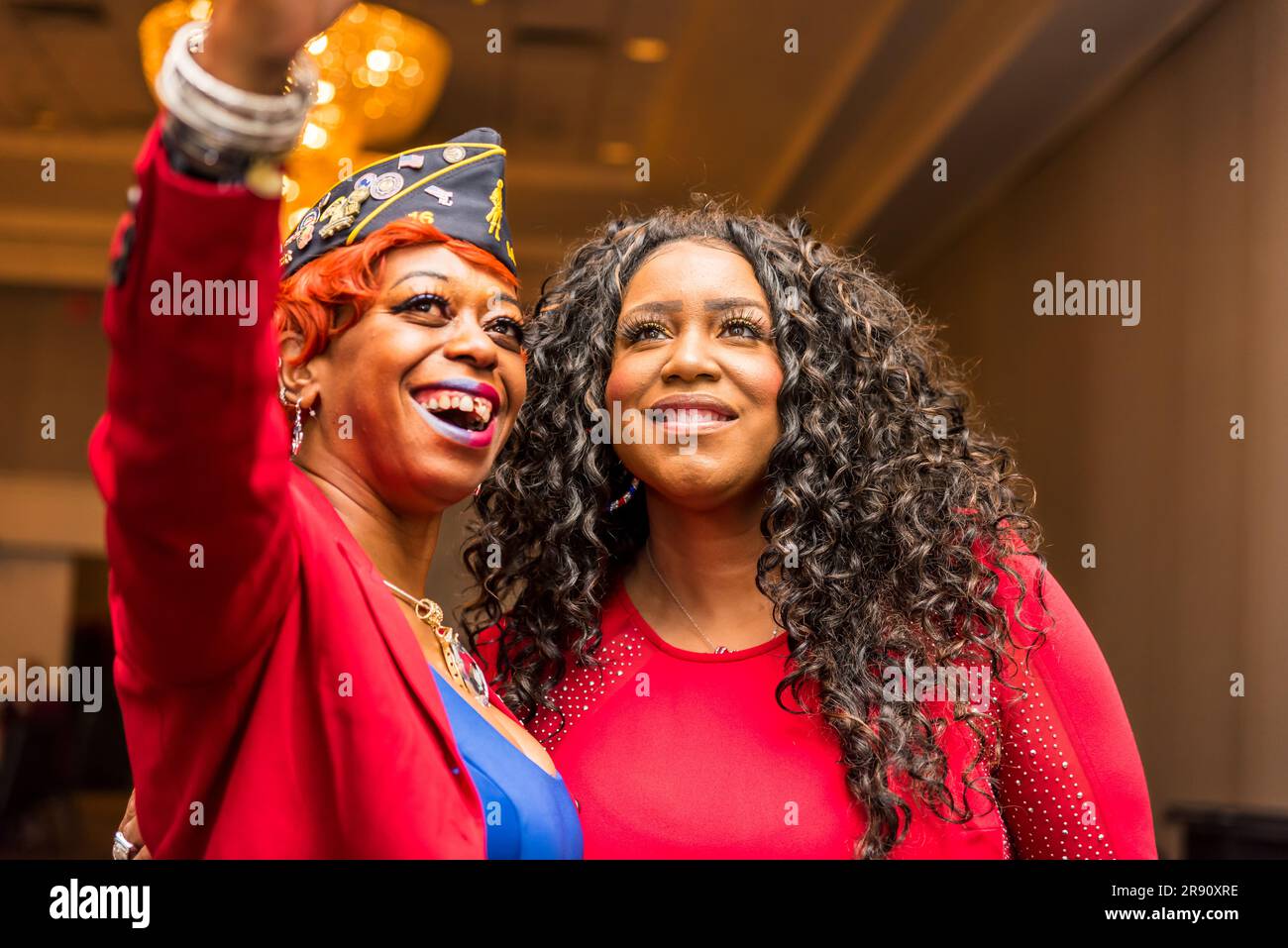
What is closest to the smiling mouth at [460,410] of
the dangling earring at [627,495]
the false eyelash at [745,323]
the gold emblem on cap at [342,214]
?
the gold emblem on cap at [342,214]

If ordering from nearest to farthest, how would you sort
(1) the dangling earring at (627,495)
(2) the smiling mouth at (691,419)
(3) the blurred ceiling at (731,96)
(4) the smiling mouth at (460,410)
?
(4) the smiling mouth at (460,410) < (2) the smiling mouth at (691,419) < (1) the dangling earring at (627,495) < (3) the blurred ceiling at (731,96)

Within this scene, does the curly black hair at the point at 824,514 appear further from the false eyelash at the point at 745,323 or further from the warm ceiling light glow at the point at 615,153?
the warm ceiling light glow at the point at 615,153

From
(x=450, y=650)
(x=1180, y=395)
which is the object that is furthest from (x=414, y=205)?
(x=1180, y=395)

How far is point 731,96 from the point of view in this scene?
5.02 meters

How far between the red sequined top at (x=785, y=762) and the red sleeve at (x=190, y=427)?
0.72m

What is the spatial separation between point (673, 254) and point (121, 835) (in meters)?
1.00

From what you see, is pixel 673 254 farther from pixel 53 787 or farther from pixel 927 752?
pixel 53 787

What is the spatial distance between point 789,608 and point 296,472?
656 mm

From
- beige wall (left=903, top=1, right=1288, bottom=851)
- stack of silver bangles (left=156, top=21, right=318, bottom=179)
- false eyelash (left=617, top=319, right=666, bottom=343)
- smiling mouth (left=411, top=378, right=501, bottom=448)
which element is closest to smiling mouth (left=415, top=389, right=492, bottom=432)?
smiling mouth (left=411, top=378, right=501, bottom=448)

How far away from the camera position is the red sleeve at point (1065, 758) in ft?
5.41

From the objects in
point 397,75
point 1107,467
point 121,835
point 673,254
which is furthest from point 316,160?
point 121,835

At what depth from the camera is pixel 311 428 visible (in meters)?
1.43

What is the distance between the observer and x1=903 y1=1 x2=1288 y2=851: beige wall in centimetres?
348

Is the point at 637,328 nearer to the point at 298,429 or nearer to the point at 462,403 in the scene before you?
the point at 462,403
